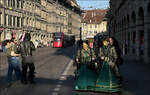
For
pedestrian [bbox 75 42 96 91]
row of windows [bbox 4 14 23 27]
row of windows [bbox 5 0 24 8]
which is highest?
row of windows [bbox 5 0 24 8]

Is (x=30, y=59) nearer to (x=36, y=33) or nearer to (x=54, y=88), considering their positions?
(x=54, y=88)

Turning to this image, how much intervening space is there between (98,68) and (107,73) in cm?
102

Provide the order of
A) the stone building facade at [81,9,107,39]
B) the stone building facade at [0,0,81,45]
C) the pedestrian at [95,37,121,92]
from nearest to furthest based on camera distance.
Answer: the pedestrian at [95,37,121,92], the stone building facade at [0,0,81,45], the stone building facade at [81,9,107,39]

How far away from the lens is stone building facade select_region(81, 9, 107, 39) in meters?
131

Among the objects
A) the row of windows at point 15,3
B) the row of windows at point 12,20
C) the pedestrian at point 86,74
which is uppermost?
the row of windows at point 15,3

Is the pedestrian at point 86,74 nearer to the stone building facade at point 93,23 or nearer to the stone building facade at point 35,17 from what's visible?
the stone building facade at point 35,17

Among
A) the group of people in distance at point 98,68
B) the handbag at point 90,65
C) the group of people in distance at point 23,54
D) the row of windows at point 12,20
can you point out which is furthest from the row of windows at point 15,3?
the handbag at point 90,65

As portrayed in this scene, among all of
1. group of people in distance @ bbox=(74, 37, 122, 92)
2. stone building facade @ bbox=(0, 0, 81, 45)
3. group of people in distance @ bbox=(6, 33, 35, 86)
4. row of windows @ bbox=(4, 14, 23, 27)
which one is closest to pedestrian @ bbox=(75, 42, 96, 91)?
group of people in distance @ bbox=(74, 37, 122, 92)

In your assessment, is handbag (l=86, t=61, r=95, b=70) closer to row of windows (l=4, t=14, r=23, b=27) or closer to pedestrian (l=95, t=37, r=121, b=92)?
pedestrian (l=95, t=37, r=121, b=92)

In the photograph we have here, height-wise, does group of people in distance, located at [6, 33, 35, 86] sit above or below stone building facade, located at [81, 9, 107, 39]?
below

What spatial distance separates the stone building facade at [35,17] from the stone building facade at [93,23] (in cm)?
1195

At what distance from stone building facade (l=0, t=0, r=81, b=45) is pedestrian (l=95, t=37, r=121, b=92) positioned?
43438 millimetres

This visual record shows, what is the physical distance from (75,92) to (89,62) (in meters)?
1.09

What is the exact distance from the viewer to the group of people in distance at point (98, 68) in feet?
30.0
